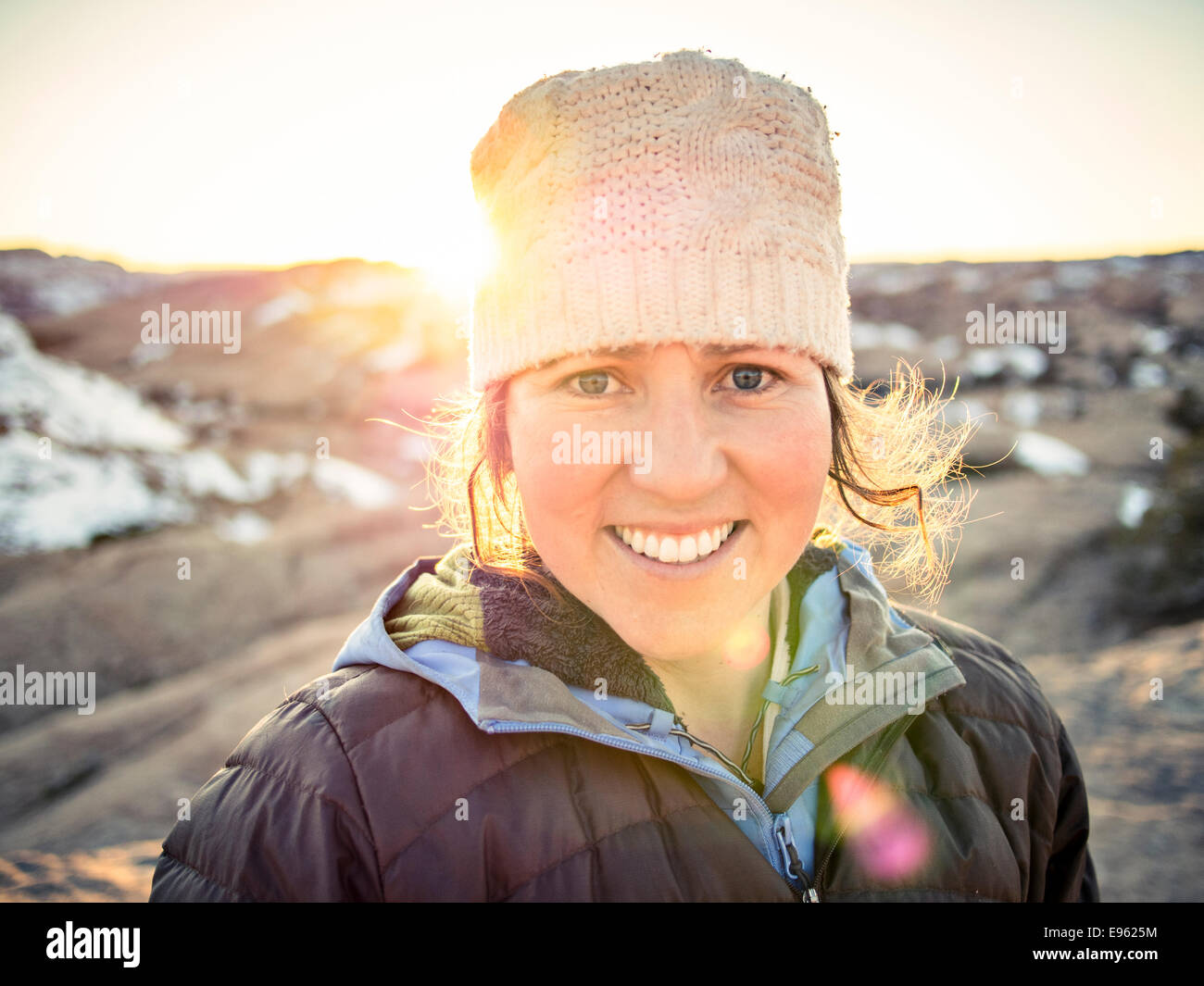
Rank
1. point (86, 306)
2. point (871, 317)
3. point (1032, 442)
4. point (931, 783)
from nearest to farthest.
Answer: point (931, 783)
point (1032, 442)
point (86, 306)
point (871, 317)

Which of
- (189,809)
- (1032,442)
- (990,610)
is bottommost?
(990,610)

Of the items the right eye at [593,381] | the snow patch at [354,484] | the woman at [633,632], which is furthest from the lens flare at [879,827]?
the snow patch at [354,484]

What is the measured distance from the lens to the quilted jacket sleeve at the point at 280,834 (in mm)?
1315

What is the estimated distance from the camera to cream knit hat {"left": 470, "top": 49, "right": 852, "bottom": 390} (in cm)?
151

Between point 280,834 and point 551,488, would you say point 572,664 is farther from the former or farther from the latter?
point 280,834

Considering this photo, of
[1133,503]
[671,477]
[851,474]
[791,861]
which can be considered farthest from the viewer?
[1133,503]

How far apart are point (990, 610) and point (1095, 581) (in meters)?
1.38

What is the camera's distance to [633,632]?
157 centimetres

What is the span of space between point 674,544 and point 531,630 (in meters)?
0.36

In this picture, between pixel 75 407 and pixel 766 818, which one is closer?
pixel 766 818

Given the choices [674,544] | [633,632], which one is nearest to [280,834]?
[633,632]
